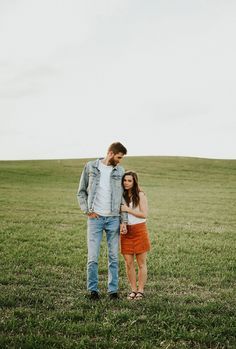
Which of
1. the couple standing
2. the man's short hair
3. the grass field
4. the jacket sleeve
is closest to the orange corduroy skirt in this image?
the couple standing

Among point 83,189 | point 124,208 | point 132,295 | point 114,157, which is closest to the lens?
point 132,295

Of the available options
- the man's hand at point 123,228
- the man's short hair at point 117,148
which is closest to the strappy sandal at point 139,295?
the man's hand at point 123,228

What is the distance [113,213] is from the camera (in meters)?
8.55

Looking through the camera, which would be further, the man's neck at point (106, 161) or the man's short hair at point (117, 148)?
the man's neck at point (106, 161)

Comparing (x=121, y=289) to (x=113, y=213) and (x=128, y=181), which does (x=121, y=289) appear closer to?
(x=113, y=213)

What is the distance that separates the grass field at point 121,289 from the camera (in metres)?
6.31

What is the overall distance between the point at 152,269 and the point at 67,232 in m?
6.69

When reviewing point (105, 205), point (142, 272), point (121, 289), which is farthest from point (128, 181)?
Answer: point (121, 289)

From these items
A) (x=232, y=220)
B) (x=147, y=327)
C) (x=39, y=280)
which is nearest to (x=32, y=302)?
(x=39, y=280)

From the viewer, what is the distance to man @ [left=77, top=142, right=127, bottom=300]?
849 centimetres

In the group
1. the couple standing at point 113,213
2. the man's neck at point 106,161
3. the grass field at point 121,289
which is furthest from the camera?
the man's neck at point 106,161

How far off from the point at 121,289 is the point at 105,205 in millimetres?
2033

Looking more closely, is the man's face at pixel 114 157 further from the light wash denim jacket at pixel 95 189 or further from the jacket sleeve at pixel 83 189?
the jacket sleeve at pixel 83 189

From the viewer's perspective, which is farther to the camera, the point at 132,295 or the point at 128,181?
the point at 128,181
